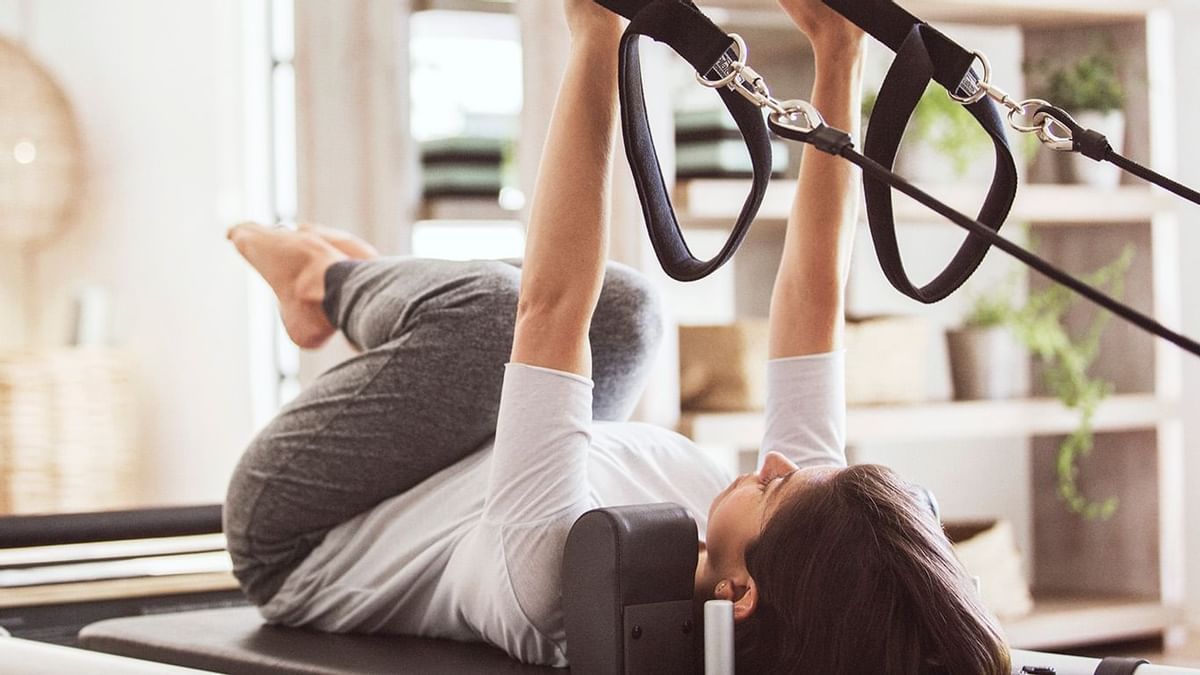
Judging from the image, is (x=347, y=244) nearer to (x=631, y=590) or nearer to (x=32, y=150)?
(x=631, y=590)

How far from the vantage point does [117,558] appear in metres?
2.08

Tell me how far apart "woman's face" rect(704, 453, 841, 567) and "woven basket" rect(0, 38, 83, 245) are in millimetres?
3106

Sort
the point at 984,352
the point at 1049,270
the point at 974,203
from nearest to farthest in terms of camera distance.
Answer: the point at 1049,270 → the point at 974,203 → the point at 984,352

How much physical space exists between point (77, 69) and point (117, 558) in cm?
236

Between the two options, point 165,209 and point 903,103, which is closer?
point 903,103

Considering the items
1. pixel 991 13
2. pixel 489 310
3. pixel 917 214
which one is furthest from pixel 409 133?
pixel 489 310

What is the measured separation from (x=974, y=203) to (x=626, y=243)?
766 mm

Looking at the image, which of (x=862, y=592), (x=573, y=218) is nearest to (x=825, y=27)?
(x=573, y=218)

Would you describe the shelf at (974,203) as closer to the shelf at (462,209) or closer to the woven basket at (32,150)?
the shelf at (462,209)

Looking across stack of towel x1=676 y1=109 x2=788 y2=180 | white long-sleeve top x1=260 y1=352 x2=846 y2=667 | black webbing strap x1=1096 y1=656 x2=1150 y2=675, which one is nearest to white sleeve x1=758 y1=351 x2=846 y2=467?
white long-sleeve top x1=260 y1=352 x2=846 y2=667

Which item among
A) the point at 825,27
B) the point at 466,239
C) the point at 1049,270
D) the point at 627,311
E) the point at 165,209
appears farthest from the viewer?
the point at 165,209

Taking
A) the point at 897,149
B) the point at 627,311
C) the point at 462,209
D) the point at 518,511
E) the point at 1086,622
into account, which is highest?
the point at 462,209

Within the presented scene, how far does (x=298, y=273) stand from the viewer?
178 cm

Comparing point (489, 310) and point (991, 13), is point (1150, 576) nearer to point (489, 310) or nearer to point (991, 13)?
point (991, 13)
